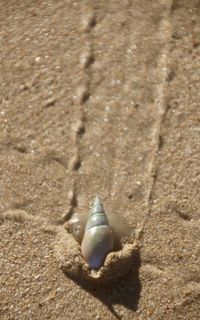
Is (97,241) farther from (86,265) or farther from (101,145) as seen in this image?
(101,145)

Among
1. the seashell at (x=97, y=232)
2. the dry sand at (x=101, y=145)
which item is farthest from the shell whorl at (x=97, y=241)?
the dry sand at (x=101, y=145)

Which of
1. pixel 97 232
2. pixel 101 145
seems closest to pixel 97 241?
pixel 97 232

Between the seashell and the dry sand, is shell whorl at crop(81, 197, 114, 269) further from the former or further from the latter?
the dry sand

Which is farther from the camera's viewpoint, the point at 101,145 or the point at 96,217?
the point at 101,145

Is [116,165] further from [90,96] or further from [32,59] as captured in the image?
[32,59]

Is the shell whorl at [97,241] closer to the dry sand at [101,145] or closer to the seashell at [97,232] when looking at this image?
the seashell at [97,232]

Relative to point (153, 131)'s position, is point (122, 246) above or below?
below

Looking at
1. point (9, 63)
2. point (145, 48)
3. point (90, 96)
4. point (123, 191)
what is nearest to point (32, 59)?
point (9, 63)
